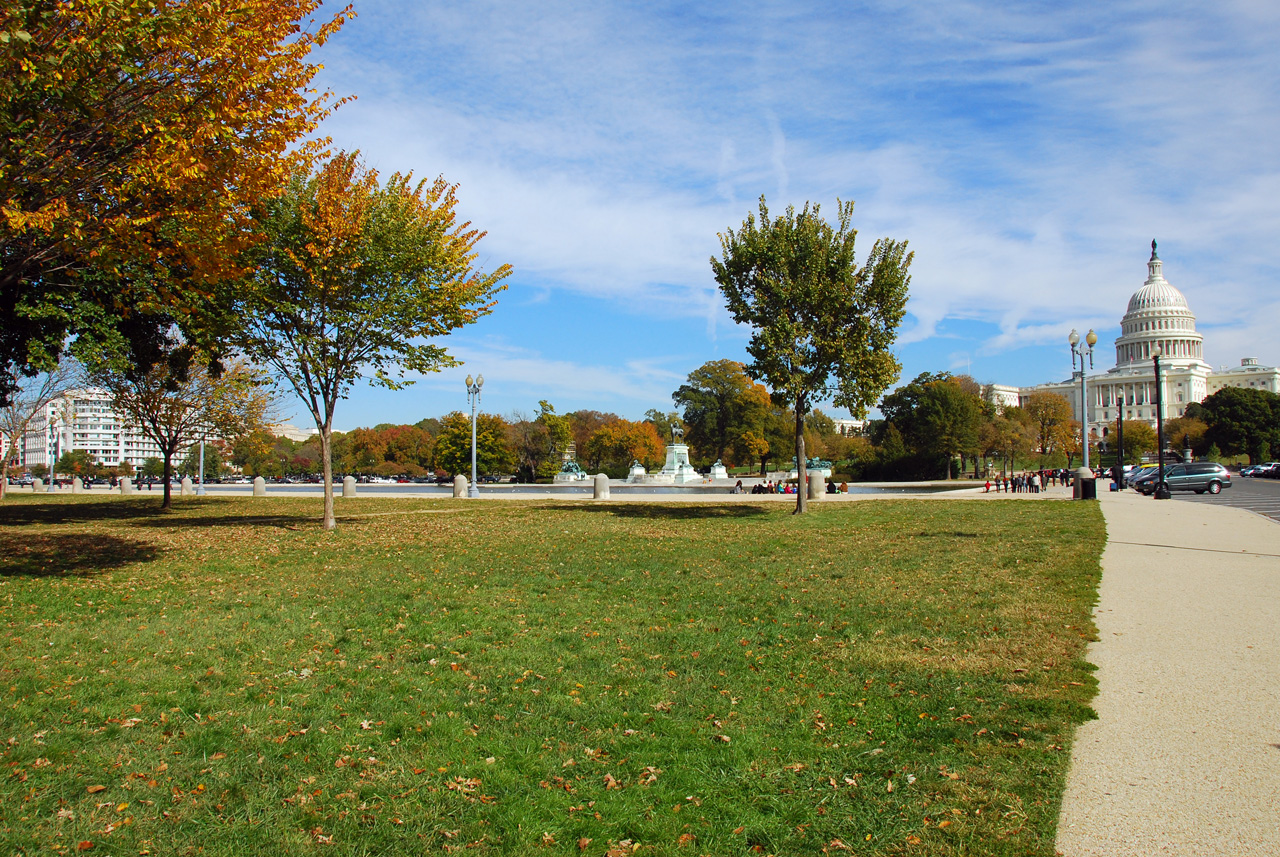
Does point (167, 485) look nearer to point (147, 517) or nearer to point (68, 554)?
point (147, 517)

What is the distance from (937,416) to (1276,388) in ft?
344

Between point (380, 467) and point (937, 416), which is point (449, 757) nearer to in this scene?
point (937, 416)

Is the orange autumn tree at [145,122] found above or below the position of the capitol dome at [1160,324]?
below

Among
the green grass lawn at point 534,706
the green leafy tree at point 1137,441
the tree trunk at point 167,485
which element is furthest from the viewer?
the green leafy tree at point 1137,441

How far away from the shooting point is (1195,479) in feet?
127

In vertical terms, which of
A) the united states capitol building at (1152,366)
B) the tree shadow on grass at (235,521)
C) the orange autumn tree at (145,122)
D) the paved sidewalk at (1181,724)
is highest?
the united states capitol building at (1152,366)

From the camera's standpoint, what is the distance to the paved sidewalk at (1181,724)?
388cm

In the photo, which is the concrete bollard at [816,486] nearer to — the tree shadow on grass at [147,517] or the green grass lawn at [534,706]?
the tree shadow on grass at [147,517]

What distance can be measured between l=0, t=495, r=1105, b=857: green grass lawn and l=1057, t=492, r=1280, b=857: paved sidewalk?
0.85 ft

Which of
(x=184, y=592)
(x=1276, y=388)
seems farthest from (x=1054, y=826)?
(x=1276, y=388)

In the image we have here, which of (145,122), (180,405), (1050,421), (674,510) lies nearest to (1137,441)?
(1050,421)

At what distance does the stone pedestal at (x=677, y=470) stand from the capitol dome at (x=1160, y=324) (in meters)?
107

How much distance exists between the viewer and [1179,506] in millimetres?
26391

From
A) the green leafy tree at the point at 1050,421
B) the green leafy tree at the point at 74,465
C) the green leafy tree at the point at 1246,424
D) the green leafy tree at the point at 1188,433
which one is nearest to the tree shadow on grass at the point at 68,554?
the green leafy tree at the point at 1050,421
